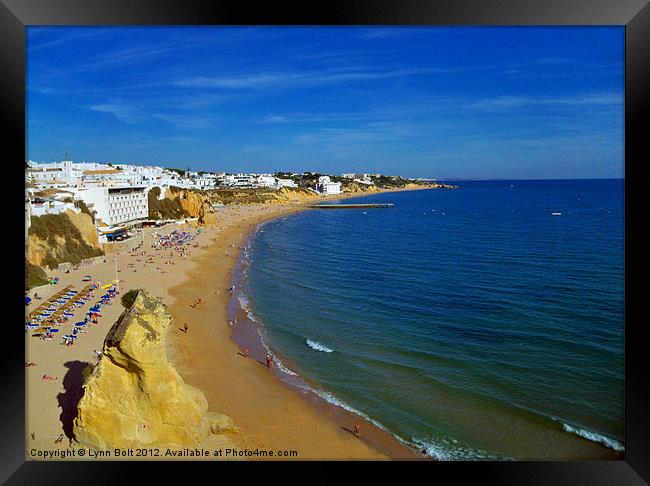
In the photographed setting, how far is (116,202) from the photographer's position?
21078 millimetres

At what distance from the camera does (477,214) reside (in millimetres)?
36031

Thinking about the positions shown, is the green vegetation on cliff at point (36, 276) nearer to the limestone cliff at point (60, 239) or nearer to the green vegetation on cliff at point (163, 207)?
the limestone cliff at point (60, 239)

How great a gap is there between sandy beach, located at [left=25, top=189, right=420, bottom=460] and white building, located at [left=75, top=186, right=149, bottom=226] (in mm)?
5516

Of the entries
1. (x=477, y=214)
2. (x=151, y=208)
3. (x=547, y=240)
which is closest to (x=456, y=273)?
(x=547, y=240)

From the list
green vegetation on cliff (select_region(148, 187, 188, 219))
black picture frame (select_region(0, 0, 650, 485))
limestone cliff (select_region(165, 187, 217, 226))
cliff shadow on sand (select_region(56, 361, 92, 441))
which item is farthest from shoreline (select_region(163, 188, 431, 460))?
limestone cliff (select_region(165, 187, 217, 226))

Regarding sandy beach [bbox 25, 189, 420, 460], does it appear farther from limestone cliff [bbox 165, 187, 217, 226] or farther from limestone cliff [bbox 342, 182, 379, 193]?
limestone cliff [bbox 342, 182, 379, 193]

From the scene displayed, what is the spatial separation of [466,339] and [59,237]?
10901mm

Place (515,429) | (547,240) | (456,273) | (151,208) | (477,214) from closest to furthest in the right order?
(515,429) → (456,273) → (547,240) → (151,208) → (477,214)

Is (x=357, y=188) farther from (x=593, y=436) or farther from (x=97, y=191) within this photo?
(x=593, y=436)

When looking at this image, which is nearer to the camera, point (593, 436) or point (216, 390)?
point (593, 436)
